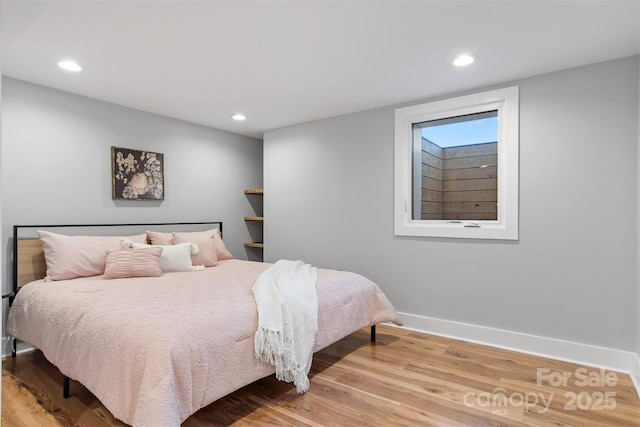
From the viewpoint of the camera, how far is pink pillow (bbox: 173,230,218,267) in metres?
3.86

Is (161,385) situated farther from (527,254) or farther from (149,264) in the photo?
(527,254)

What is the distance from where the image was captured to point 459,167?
3650 millimetres

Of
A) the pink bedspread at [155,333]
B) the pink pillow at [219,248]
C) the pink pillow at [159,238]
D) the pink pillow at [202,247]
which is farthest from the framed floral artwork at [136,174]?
the pink bedspread at [155,333]

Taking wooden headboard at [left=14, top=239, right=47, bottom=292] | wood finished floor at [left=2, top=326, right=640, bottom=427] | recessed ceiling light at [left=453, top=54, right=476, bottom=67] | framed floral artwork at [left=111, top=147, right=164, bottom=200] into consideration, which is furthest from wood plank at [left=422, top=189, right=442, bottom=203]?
wooden headboard at [left=14, top=239, right=47, bottom=292]

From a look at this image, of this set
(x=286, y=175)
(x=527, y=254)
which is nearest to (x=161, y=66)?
(x=286, y=175)

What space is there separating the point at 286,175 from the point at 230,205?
90 centimetres

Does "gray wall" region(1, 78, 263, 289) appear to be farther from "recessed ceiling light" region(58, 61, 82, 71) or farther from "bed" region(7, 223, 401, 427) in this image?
"recessed ceiling light" region(58, 61, 82, 71)

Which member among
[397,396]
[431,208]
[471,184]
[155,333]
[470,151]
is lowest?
[397,396]

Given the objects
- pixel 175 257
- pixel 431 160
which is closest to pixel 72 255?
pixel 175 257

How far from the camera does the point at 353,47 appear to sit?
2635 mm

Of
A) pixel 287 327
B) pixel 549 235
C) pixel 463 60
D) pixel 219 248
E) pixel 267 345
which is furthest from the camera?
pixel 219 248

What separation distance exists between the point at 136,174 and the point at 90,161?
0.45m

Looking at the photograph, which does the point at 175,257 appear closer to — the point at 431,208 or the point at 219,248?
the point at 219,248

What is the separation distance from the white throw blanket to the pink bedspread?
6cm
